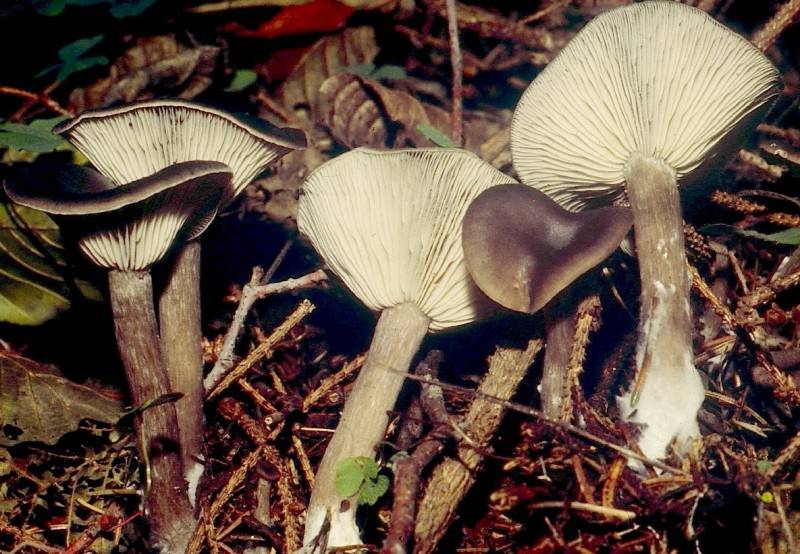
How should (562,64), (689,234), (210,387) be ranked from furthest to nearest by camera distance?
(689,234)
(210,387)
(562,64)

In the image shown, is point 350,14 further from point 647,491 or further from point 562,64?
point 647,491

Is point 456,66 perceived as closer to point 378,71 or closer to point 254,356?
point 378,71

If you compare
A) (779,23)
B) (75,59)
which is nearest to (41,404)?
(75,59)

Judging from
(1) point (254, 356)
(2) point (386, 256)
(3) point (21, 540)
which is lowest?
(3) point (21, 540)

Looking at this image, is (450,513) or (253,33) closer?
(450,513)

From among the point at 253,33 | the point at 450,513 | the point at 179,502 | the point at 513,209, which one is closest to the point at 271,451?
the point at 179,502

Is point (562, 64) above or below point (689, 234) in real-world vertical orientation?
above

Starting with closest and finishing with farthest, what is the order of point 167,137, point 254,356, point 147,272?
1. point 167,137
2. point 147,272
3. point 254,356

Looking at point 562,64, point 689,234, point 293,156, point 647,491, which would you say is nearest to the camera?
point 647,491
